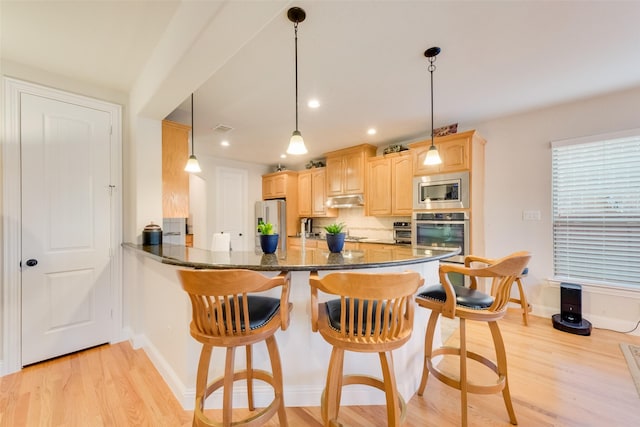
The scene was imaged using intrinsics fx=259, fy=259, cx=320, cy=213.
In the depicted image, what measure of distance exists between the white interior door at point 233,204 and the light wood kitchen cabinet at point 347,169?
211cm

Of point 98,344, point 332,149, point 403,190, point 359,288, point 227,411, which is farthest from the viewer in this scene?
point 332,149

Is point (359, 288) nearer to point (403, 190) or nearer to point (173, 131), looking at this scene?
point (173, 131)

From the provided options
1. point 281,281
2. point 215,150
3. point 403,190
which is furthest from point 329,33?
point 215,150

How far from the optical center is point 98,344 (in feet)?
8.32

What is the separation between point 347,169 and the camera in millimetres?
4777

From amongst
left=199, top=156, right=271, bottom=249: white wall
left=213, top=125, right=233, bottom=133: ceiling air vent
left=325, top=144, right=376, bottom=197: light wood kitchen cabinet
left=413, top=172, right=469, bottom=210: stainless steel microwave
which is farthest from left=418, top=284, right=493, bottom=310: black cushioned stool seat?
left=199, top=156, right=271, bottom=249: white wall

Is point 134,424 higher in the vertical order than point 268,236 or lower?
lower

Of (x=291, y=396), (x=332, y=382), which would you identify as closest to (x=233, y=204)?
(x=291, y=396)

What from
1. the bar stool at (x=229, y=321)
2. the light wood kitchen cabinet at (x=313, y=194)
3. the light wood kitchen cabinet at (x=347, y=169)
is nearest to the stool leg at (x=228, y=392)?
the bar stool at (x=229, y=321)

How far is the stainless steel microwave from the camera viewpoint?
3.35 meters

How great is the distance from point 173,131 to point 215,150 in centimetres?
213

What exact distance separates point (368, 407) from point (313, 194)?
4.11 metres

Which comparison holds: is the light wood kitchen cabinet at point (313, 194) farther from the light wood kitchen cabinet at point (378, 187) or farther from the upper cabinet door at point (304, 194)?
the light wood kitchen cabinet at point (378, 187)

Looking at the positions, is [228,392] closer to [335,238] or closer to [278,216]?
[335,238]
